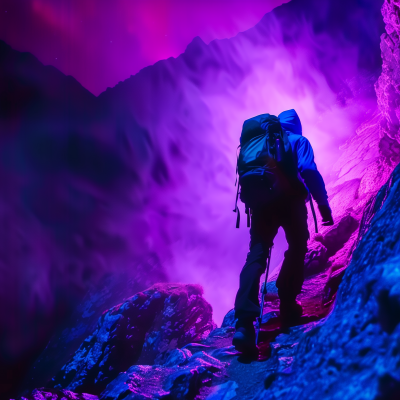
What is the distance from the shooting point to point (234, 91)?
2059 cm

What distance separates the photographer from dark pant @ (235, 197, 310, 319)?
6.75ft

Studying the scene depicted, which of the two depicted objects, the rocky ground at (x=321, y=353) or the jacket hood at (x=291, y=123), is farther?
the jacket hood at (x=291, y=123)

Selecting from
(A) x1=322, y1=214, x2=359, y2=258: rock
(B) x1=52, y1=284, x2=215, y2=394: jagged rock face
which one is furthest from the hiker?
(B) x1=52, y1=284, x2=215, y2=394: jagged rock face

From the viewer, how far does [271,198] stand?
2.12 m

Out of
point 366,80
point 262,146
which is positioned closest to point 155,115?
point 366,80

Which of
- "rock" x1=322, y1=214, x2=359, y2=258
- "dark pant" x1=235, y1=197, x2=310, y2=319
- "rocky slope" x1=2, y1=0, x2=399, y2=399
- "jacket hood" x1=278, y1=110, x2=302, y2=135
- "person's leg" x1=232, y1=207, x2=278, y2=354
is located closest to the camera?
"person's leg" x1=232, y1=207, x2=278, y2=354

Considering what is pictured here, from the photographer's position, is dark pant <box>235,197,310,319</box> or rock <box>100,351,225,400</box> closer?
dark pant <box>235,197,310,319</box>

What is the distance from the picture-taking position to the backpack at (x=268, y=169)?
2121mm

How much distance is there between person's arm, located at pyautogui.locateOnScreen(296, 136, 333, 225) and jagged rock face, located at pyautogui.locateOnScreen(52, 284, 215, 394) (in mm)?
6804

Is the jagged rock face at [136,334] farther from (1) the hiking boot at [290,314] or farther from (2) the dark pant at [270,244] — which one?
(2) the dark pant at [270,244]

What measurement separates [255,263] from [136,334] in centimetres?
831

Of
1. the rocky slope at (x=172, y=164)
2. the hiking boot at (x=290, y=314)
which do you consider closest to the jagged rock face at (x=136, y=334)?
the rocky slope at (x=172, y=164)

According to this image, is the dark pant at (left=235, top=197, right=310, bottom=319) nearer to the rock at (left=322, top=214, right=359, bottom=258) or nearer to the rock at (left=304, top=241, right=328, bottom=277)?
the rock at (left=304, top=241, right=328, bottom=277)

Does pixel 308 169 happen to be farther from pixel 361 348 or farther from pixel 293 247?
pixel 361 348
